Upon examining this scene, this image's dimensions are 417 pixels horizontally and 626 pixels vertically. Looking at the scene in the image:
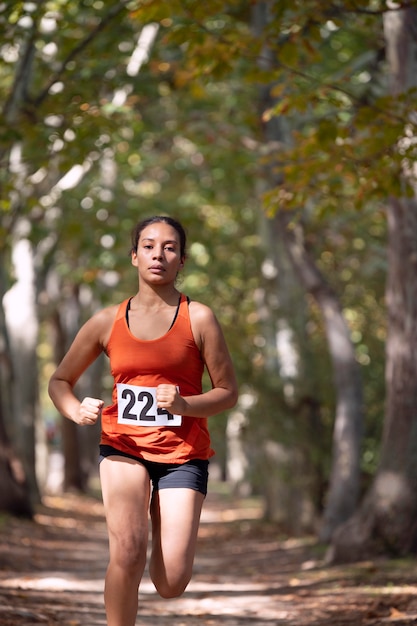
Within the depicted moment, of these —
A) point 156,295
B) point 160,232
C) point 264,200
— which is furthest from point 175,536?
point 264,200

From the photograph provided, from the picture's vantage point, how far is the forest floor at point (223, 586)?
8148mm

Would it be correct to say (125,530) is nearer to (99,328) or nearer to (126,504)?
(126,504)

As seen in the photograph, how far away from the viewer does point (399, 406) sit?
11039mm

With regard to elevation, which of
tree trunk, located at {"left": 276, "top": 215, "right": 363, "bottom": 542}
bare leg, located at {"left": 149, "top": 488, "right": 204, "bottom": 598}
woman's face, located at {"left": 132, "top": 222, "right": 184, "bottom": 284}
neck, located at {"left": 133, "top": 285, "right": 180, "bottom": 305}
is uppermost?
woman's face, located at {"left": 132, "top": 222, "right": 184, "bottom": 284}

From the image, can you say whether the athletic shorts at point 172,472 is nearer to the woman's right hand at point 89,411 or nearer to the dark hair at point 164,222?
the woman's right hand at point 89,411

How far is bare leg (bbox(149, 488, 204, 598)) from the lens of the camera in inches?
207

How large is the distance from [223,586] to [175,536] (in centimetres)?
653

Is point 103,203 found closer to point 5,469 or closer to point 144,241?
point 5,469

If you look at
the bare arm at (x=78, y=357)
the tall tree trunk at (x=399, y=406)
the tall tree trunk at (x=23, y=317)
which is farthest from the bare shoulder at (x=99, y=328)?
the tall tree trunk at (x=23, y=317)

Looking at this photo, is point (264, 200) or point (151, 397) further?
point (264, 200)

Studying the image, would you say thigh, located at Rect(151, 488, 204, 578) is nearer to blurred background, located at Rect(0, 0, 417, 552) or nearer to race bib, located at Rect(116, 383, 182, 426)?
race bib, located at Rect(116, 383, 182, 426)

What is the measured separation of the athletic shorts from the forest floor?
2.26m

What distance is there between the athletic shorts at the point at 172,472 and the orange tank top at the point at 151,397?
0.03m

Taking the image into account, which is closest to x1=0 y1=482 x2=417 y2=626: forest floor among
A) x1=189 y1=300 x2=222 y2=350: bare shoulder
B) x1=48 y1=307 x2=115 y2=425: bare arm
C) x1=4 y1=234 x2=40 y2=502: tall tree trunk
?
x1=48 y1=307 x2=115 y2=425: bare arm
